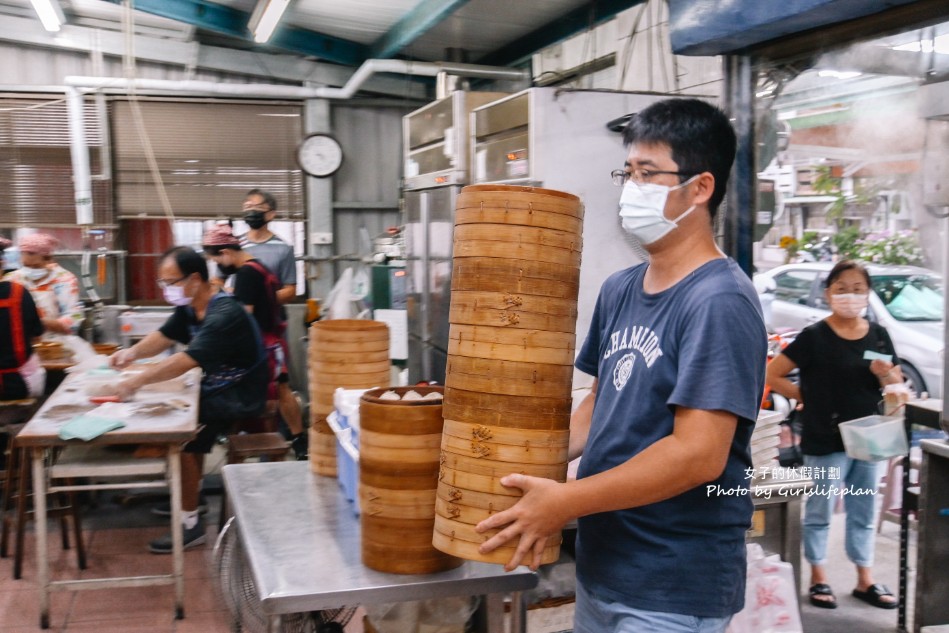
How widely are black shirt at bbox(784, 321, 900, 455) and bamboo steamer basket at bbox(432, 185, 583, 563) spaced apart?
97.7 inches

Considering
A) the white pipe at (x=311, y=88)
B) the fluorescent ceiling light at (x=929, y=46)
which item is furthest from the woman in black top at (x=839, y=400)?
the white pipe at (x=311, y=88)

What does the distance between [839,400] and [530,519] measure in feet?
8.77

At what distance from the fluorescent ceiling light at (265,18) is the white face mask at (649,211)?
489cm

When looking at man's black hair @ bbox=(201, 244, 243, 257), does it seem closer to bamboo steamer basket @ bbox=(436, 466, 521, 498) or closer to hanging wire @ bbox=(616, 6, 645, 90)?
hanging wire @ bbox=(616, 6, 645, 90)

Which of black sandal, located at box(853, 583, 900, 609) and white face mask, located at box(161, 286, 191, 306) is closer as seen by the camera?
black sandal, located at box(853, 583, 900, 609)

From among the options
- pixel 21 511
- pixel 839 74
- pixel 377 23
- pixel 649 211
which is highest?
pixel 377 23

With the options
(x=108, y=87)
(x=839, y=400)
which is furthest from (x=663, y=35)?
(x=108, y=87)

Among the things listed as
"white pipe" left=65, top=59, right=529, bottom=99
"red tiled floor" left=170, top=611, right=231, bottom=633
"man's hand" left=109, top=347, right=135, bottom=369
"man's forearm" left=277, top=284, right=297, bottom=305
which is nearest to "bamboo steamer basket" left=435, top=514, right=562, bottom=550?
"red tiled floor" left=170, top=611, right=231, bottom=633

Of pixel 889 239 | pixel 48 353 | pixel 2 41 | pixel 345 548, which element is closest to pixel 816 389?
pixel 889 239

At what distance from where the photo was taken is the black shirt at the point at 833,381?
3.64 metres

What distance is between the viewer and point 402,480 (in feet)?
6.00

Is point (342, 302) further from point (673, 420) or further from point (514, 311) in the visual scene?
point (673, 420)

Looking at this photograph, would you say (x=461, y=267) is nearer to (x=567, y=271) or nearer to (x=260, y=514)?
(x=567, y=271)

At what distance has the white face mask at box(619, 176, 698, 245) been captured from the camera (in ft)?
5.00
